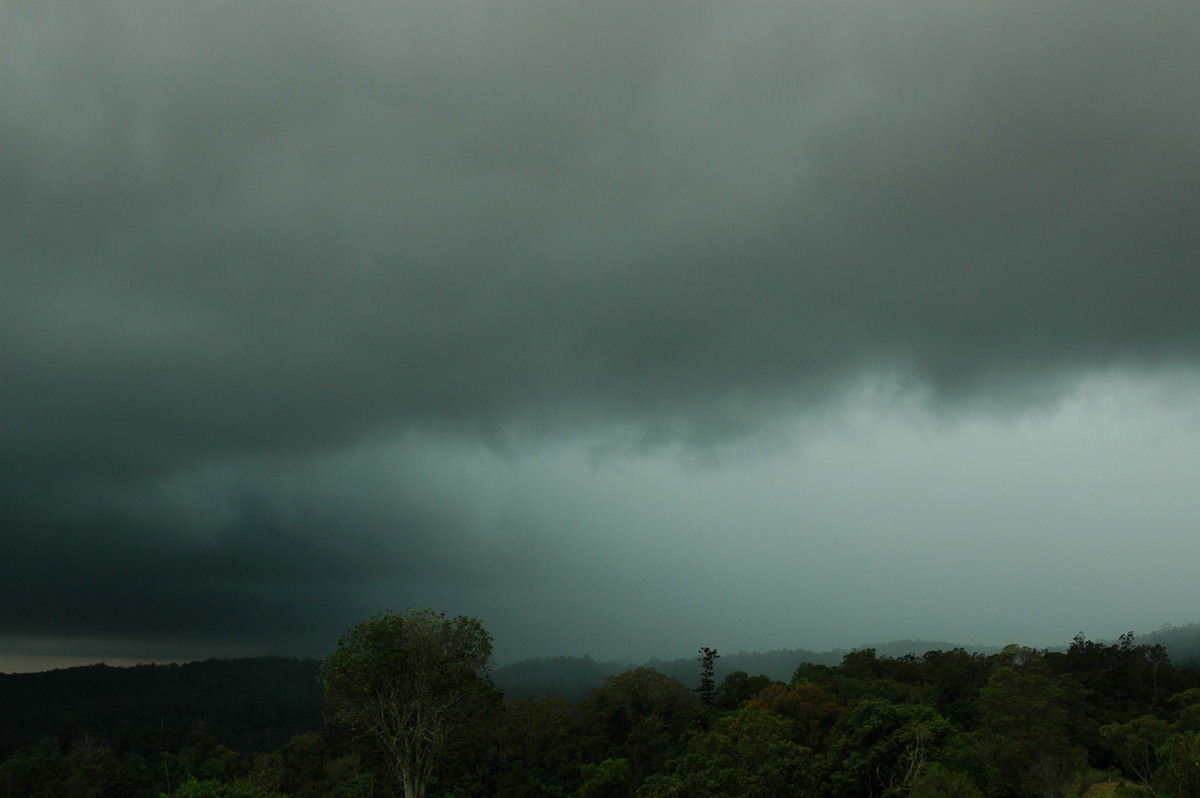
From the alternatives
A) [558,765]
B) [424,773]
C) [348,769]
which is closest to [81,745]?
[348,769]

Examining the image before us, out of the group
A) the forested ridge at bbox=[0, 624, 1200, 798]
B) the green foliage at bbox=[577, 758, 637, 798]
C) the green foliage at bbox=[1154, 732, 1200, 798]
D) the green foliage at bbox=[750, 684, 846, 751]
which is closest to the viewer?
the green foliage at bbox=[1154, 732, 1200, 798]

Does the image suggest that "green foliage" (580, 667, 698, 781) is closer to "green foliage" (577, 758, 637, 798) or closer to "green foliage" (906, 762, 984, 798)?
"green foliage" (577, 758, 637, 798)

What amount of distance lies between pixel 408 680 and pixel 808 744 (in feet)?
120

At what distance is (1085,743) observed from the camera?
64.9m

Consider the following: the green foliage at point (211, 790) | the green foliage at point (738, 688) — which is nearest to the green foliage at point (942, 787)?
the green foliage at point (211, 790)

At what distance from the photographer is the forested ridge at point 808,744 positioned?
132 feet

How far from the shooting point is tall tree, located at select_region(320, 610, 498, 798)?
183ft

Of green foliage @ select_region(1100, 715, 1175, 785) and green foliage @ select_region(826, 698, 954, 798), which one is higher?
green foliage @ select_region(826, 698, 954, 798)

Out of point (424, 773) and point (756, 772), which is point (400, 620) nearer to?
point (424, 773)

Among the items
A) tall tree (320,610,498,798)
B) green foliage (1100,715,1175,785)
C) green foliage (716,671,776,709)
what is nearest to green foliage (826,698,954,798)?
green foliage (1100,715,1175,785)

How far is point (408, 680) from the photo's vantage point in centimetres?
5750

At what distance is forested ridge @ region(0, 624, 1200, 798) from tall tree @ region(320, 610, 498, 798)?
5776 millimetres

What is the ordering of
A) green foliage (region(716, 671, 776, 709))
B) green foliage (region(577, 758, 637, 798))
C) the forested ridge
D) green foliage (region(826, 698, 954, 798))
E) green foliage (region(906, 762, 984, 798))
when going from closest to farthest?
green foliage (region(906, 762, 984, 798))
the forested ridge
green foliage (region(826, 698, 954, 798))
green foliage (region(577, 758, 637, 798))
green foliage (region(716, 671, 776, 709))

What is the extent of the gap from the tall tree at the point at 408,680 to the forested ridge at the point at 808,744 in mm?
5776
